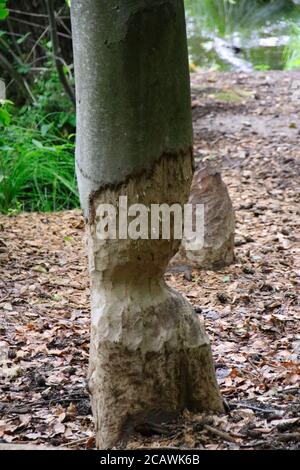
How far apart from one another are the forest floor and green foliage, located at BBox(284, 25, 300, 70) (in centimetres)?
472

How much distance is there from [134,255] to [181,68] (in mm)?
670

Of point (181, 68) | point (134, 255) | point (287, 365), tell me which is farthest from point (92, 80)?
point (287, 365)

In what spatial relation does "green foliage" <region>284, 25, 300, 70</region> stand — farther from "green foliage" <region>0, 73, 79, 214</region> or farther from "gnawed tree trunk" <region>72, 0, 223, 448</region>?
"gnawed tree trunk" <region>72, 0, 223, 448</region>

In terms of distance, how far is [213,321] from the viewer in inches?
174

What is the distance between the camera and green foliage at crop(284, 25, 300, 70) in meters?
12.6

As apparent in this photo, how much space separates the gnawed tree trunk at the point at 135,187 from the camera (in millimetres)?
2576

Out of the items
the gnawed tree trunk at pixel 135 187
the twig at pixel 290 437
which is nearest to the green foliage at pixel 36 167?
the gnawed tree trunk at pixel 135 187

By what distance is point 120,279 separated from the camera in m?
2.87

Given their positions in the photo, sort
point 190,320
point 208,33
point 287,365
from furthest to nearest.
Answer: point 208,33 < point 287,365 < point 190,320

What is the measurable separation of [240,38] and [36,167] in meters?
9.41

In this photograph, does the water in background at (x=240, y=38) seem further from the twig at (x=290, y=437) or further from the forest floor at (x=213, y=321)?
the twig at (x=290, y=437)

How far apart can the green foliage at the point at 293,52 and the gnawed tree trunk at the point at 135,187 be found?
10011 millimetres

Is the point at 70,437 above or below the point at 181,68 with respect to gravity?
below

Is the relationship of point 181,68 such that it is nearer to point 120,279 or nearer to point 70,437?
point 120,279
